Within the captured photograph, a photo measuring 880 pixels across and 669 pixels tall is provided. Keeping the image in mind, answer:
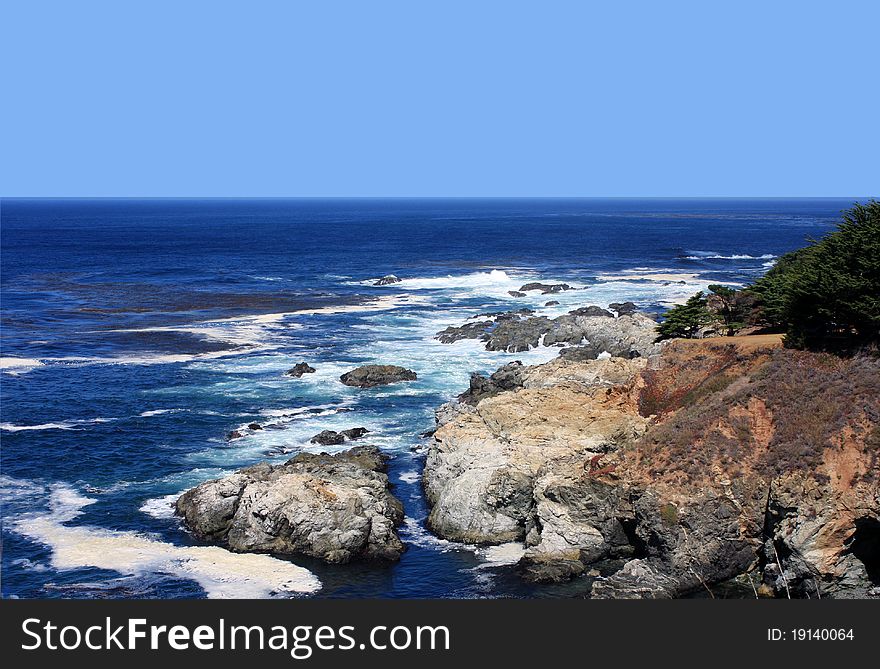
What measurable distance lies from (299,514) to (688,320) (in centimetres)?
3205

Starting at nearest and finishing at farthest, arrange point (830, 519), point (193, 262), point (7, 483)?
point (830, 519) → point (7, 483) → point (193, 262)

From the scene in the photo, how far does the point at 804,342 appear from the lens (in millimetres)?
39750

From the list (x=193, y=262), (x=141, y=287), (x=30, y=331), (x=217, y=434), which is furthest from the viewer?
(x=193, y=262)

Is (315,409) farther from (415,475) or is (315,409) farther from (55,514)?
(55,514)

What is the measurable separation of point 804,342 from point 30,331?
72412 mm

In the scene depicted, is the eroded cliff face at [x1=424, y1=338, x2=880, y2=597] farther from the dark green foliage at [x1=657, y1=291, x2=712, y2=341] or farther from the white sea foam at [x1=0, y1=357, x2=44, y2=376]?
the white sea foam at [x1=0, y1=357, x2=44, y2=376]

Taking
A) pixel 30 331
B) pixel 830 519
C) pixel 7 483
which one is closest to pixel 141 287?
pixel 30 331

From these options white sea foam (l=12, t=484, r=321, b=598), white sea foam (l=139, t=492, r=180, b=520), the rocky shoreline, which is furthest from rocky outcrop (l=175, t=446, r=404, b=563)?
white sea foam (l=12, t=484, r=321, b=598)

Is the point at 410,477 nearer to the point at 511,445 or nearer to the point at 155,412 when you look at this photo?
the point at 511,445

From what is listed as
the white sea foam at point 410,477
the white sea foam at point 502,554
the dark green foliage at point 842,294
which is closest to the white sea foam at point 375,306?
the white sea foam at point 410,477

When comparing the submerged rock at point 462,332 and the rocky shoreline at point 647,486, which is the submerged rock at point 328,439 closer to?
the rocky shoreline at point 647,486

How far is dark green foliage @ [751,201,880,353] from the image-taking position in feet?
126

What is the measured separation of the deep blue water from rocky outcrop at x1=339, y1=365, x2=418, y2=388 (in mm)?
1154

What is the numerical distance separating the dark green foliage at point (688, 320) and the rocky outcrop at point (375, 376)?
761 inches
